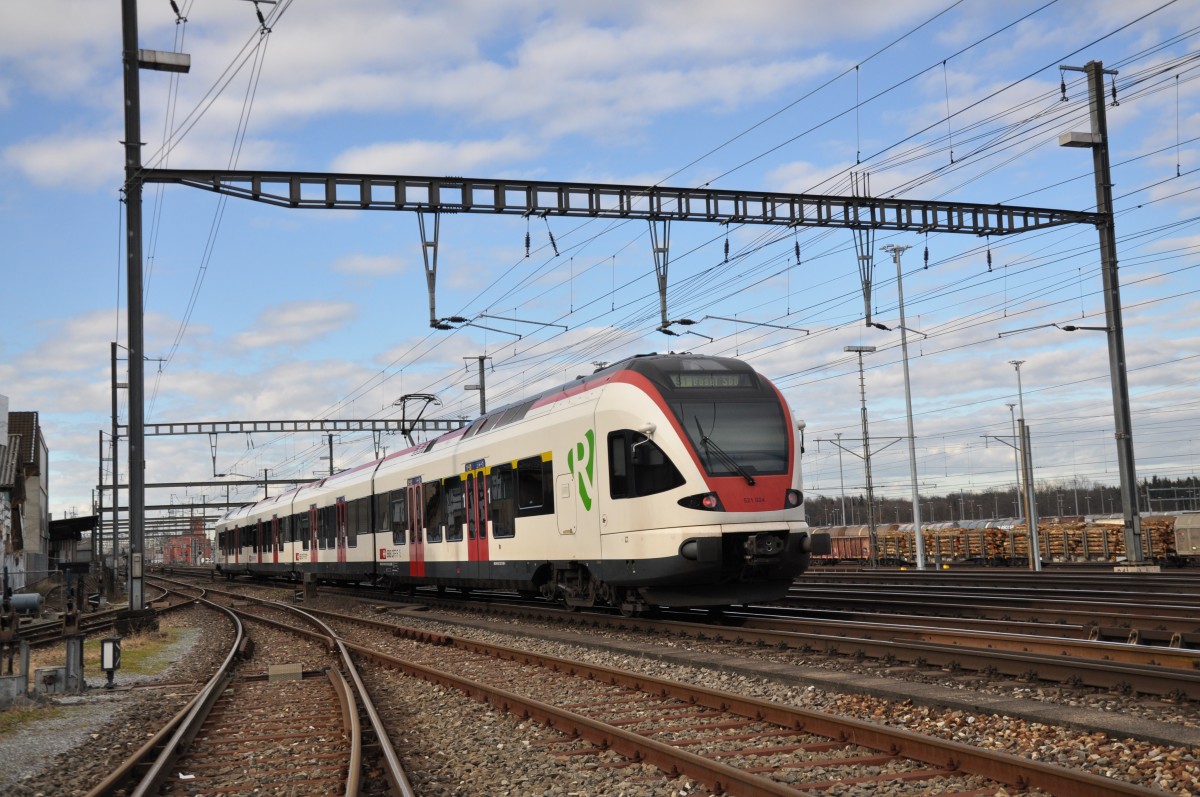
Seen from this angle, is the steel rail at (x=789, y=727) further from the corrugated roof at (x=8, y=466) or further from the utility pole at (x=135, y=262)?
the corrugated roof at (x=8, y=466)

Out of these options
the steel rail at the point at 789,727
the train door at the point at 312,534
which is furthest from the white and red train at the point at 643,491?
the train door at the point at 312,534

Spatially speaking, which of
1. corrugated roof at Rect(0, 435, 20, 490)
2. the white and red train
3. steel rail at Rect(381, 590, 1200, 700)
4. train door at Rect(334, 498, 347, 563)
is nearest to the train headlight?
the white and red train

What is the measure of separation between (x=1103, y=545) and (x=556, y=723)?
39.1m

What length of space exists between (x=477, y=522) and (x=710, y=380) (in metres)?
7.52

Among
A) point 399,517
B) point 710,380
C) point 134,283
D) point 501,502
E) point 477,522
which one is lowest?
point 477,522

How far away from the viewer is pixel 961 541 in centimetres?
4900

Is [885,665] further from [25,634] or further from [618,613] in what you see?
[25,634]

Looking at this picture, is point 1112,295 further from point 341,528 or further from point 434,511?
point 341,528

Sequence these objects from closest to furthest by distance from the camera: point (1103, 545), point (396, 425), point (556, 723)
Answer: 1. point (556, 723)
2. point (1103, 545)
3. point (396, 425)

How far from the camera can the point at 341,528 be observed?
34156 mm

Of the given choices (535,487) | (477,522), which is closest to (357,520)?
(477,522)

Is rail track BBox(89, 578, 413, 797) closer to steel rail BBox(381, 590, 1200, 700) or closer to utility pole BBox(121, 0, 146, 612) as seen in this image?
steel rail BBox(381, 590, 1200, 700)

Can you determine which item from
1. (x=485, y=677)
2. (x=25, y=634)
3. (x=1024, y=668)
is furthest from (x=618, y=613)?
(x=25, y=634)

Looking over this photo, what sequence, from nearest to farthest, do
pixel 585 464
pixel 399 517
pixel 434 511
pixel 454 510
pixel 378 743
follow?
pixel 378 743 → pixel 585 464 → pixel 454 510 → pixel 434 511 → pixel 399 517
